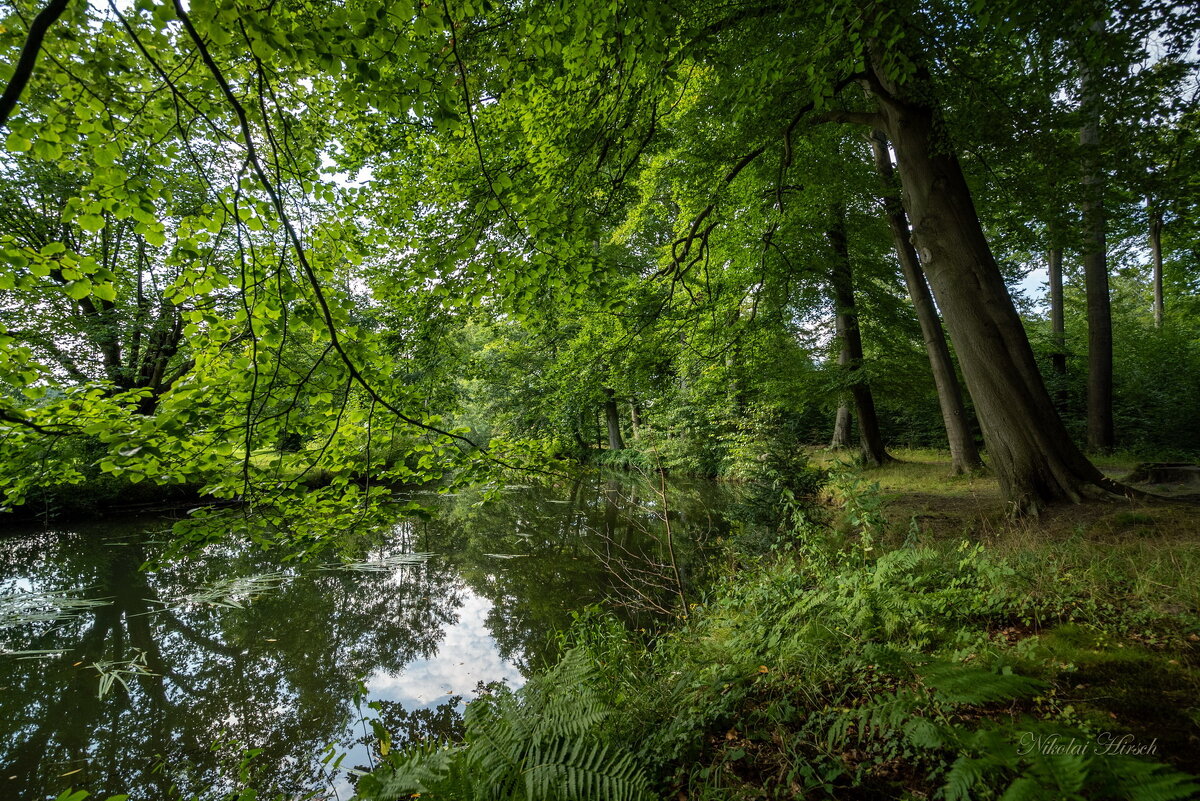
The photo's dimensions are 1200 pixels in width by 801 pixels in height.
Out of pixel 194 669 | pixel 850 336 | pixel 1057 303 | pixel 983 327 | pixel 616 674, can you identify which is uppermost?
pixel 1057 303

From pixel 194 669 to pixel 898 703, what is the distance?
23.7 feet

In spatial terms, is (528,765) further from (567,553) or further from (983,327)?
(567,553)

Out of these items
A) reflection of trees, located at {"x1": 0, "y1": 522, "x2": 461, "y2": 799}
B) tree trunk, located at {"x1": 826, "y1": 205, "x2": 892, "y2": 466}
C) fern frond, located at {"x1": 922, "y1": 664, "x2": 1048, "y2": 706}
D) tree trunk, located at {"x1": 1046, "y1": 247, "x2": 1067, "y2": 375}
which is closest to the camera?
fern frond, located at {"x1": 922, "y1": 664, "x2": 1048, "y2": 706}

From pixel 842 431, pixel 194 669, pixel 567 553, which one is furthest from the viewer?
pixel 842 431

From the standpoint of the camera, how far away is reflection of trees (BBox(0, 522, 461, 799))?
3.93 m

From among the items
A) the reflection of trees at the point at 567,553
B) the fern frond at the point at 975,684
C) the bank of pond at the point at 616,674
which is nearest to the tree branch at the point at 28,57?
the bank of pond at the point at 616,674

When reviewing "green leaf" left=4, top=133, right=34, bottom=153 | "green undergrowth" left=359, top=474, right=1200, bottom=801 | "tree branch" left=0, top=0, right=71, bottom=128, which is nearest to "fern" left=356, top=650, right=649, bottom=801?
"green undergrowth" left=359, top=474, right=1200, bottom=801

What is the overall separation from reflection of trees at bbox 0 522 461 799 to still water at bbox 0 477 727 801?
21mm

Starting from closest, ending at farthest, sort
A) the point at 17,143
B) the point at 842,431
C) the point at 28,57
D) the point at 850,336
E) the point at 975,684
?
the point at 28,57
the point at 975,684
the point at 17,143
the point at 850,336
the point at 842,431

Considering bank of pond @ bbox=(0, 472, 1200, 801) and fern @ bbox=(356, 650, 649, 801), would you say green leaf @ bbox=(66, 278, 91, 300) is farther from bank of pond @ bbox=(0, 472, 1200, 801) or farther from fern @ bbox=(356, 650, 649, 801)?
fern @ bbox=(356, 650, 649, 801)

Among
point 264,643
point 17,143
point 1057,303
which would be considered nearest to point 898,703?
point 17,143

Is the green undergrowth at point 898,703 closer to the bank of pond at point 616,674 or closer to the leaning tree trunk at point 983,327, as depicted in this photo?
the bank of pond at point 616,674

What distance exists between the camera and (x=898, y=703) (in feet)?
6.18

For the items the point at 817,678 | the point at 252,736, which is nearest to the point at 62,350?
the point at 252,736
